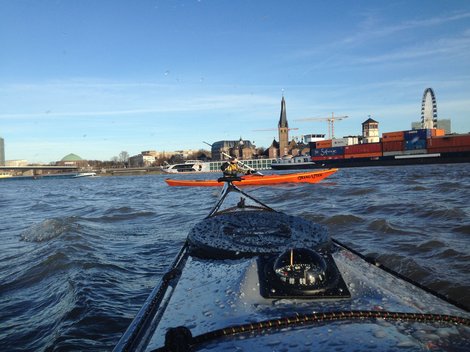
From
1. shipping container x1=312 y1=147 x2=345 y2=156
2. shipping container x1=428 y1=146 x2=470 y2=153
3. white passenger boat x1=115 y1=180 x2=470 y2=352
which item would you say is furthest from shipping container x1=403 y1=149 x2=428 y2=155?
white passenger boat x1=115 y1=180 x2=470 y2=352

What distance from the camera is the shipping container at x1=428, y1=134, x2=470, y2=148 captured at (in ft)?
180

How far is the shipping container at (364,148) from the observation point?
212 feet

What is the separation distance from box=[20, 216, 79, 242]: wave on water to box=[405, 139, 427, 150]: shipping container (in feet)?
202

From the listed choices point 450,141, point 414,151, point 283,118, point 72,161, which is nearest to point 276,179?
point 450,141

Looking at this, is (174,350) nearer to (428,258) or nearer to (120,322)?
(120,322)

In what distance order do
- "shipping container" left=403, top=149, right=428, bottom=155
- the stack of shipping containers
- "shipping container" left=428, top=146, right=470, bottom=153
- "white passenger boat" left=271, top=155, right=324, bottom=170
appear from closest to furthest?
"shipping container" left=428, top=146, right=470, bottom=153 < the stack of shipping containers < "shipping container" left=403, top=149, right=428, bottom=155 < "white passenger boat" left=271, top=155, right=324, bottom=170

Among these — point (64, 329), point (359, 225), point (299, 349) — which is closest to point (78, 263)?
point (64, 329)

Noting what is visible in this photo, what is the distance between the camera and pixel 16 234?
31.3ft

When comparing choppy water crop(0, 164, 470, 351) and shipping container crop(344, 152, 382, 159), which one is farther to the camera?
shipping container crop(344, 152, 382, 159)

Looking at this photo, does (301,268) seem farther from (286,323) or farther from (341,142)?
(341,142)

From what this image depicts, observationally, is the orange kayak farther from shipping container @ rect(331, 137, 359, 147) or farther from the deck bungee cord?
Result: shipping container @ rect(331, 137, 359, 147)

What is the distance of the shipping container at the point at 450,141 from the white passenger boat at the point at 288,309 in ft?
203

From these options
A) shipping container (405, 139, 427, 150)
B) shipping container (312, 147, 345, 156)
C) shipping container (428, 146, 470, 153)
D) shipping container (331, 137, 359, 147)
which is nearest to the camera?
shipping container (428, 146, 470, 153)

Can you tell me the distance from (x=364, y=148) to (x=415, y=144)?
27.6ft
